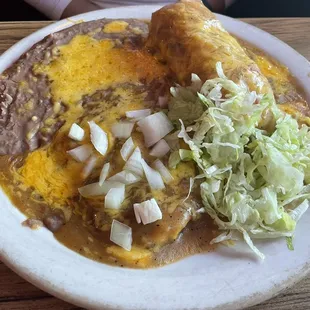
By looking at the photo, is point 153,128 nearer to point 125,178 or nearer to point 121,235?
point 125,178

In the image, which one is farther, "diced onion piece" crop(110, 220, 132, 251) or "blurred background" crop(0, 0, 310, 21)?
"blurred background" crop(0, 0, 310, 21)

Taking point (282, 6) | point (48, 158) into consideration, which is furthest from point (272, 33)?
point (48, 158)

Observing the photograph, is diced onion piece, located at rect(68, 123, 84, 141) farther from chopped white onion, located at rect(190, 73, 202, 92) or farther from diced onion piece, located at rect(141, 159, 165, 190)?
chopped white onion, located at rect(190, 73, 202, 92)

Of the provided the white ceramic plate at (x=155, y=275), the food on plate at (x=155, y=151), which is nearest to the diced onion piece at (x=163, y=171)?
the food on plate at (x=155, y=151)

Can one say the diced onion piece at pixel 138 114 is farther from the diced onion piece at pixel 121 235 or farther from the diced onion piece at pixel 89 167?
the diced onion piece at pixel 121 235

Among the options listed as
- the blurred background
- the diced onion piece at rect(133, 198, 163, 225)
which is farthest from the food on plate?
the blurred background

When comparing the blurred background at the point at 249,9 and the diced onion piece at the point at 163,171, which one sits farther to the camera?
the blurred background at the point at 249,9

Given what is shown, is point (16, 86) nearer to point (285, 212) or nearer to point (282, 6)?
point (285, 212)
